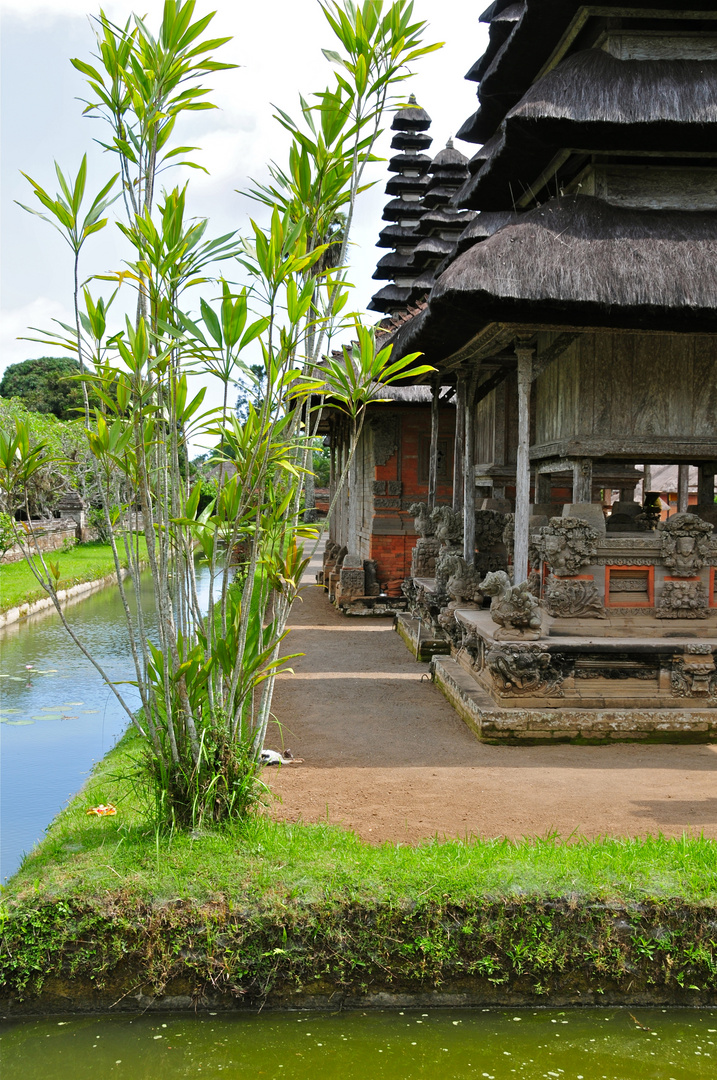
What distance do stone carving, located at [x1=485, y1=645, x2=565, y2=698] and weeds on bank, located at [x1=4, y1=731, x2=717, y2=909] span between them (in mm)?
2201

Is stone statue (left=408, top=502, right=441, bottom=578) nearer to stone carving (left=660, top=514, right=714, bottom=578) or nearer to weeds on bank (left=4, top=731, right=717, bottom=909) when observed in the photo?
stone carving (left=660, top=514, right=714, bottom=578)

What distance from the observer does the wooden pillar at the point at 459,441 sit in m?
10.3

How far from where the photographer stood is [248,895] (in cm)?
380

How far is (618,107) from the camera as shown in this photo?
682cm

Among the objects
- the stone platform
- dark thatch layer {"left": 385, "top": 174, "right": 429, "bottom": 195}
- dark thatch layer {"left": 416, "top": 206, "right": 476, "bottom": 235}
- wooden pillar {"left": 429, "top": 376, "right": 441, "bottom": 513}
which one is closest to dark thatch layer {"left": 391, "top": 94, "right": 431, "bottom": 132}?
dark thatch layer {"left": 385, "top": 174, "right": 429, "bottom": 195}

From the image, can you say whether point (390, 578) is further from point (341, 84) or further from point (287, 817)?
point (341, 84)

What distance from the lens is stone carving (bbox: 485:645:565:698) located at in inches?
264

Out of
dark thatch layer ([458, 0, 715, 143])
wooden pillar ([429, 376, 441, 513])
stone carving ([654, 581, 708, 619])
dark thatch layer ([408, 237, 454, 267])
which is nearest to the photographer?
stone carving ([654, 581, 708, 619])

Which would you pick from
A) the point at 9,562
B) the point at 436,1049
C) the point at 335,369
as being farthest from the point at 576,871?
the point at 9,562

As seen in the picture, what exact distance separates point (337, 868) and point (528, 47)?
7.41m

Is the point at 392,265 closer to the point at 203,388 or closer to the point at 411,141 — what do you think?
the point at 411,141

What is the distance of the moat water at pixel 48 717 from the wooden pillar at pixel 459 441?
4595mm

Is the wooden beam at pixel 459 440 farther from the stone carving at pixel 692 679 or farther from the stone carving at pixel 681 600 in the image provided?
the stone carving at pixel 692 679

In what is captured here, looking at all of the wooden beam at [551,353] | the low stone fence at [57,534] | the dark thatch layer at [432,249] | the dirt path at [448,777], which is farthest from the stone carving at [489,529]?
the low stone fence at [57,534]
